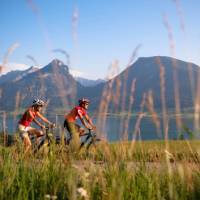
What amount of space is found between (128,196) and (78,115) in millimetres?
7712

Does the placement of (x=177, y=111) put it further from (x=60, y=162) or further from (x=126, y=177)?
(x=60, y=162)

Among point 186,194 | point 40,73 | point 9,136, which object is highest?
point 40,73

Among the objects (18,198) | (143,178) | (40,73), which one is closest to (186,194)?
(143,178)

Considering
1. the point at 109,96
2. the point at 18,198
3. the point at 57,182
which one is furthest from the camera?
the point at 109,96

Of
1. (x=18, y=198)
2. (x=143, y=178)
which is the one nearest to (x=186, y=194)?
(x=143, y=178)

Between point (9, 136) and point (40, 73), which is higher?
point (40, 73)

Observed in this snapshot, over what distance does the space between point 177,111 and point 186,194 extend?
0.82 metres

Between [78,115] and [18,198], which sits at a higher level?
[78,115]

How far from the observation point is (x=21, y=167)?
4590 mm

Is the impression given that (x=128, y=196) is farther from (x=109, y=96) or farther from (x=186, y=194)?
(x=109, y=96)

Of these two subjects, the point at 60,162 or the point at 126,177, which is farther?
the point at 60,162

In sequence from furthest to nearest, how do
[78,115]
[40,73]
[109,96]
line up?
1. [78,115]
2. [40,73]
3. [109,96]

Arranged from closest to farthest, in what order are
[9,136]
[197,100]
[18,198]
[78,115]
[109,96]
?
[18,198] < [197,100] < [109,96] < [9,136] < [78,115]

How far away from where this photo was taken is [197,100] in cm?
371
